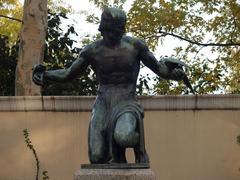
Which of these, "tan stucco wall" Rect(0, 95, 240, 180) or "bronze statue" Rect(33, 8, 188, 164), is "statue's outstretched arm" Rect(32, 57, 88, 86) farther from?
"tan stucco wall" Rect(0, 95, 240, 180)

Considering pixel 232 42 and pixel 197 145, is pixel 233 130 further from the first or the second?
pixel 232 42

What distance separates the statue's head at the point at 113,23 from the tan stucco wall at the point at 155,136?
4202mm

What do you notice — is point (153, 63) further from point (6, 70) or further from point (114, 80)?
point (6, 70)

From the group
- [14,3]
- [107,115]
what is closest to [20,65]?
[107,115]

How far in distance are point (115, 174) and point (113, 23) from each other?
4.90 feet

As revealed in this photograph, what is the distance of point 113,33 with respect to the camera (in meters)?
6.07

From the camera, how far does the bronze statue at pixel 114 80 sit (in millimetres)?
5883

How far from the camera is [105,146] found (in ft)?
19.5

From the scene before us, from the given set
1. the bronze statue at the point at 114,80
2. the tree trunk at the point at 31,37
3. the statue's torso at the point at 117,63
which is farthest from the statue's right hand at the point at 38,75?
the tree trunk at the point at 31,37

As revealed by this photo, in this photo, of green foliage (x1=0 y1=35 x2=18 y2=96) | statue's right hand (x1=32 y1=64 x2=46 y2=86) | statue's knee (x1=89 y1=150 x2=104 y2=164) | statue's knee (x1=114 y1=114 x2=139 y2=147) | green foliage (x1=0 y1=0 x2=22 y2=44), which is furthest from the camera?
green foliage (x1=0 y1=0 x2=22 y2=44)

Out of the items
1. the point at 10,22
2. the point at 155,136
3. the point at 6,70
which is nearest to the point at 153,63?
the point at 155,136

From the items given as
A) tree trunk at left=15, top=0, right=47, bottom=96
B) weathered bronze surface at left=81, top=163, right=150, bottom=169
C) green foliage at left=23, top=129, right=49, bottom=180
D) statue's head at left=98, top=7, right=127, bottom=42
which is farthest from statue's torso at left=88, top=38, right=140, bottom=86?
tree trunk at left=15, top=0, right=47, bottom=96

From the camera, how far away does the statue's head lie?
19.7 feet

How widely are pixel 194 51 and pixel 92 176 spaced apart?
1117 cm
